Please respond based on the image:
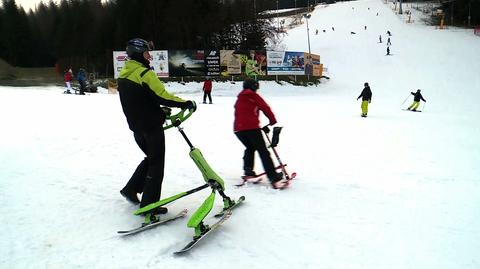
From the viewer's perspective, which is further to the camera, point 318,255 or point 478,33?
point 478,33

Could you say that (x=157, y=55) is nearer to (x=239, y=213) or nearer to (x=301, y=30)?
(x=239, y=213)

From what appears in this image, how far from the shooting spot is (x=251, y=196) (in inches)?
234

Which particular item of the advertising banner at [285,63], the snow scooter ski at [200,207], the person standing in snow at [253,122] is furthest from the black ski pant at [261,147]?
the advertising banner at [285,63]

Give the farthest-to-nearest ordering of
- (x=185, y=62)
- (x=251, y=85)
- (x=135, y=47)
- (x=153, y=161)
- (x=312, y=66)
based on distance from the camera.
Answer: (x=312, y=66) < (x=185, y=62) < (x=251, y=85) < (x=153, y=161) < (x=135, y=47)

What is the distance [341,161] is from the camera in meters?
8.64

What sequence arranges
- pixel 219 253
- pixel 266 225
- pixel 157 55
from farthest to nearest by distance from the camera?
1. pixel 157 55
2. pixel 266 225
3. pixel 219 253

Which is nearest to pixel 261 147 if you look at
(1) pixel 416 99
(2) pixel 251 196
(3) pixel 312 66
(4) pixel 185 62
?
(2) pixel 251 196

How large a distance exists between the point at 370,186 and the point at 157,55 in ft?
90.5

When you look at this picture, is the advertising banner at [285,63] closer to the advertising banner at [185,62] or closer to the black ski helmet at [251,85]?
the advertising banner at [185,62]

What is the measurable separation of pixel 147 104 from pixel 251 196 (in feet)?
7.31

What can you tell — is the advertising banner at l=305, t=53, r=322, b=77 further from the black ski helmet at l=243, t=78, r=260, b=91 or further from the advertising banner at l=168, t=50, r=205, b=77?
Answer: the black ski helmet at l=243, t=78, r=260, b=91

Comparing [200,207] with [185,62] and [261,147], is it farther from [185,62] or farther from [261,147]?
[185,62]

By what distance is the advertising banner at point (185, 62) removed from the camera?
106ft

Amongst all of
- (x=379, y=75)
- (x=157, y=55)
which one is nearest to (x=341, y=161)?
(x=157, y=55)
